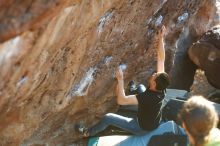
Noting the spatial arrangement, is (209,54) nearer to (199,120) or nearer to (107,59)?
(107,59)

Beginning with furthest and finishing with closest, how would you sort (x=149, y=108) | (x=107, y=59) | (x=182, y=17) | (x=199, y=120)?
1. (x=182, y=17)
2. (x=107, y=59)
3. (x=149, y=108)
4. (x=199, y=120)

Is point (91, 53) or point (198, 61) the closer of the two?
point (91, 53)

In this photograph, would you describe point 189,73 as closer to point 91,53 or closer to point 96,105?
point 96,105

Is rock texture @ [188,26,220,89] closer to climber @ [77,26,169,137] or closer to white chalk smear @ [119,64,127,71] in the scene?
white chalk smear @ [119,64,127,71]

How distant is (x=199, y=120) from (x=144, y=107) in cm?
253

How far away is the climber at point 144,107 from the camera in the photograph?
18.3 ft

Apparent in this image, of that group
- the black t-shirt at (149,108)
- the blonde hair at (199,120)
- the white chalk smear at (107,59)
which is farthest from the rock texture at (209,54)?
the blonde hair at (199,120)

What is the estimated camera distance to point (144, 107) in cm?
569

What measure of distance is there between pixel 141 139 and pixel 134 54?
5.34 feet

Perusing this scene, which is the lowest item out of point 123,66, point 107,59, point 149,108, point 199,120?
point 149,108

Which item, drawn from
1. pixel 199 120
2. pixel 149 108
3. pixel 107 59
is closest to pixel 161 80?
pixel 149 108

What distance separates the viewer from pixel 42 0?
431cm

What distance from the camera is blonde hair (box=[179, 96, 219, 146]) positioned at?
10.4 feet

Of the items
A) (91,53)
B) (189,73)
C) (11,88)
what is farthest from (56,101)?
(189,73)
